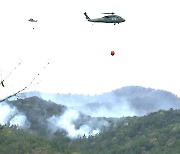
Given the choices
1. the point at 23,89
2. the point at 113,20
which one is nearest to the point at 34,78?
the point at 23,89

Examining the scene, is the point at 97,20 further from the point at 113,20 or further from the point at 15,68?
the point at 15,68

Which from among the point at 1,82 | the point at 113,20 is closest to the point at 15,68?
the point at 1,82

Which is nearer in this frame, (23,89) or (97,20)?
(23,89)

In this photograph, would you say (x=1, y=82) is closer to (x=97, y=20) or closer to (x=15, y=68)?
(x=15, y=68)

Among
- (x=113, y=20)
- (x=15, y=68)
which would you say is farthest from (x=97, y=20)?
(x=15, y=68)

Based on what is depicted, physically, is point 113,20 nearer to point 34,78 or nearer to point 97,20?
point 97,20

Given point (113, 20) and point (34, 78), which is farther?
point (113, 20)

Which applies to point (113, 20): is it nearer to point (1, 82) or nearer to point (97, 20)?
point (97, 20)
